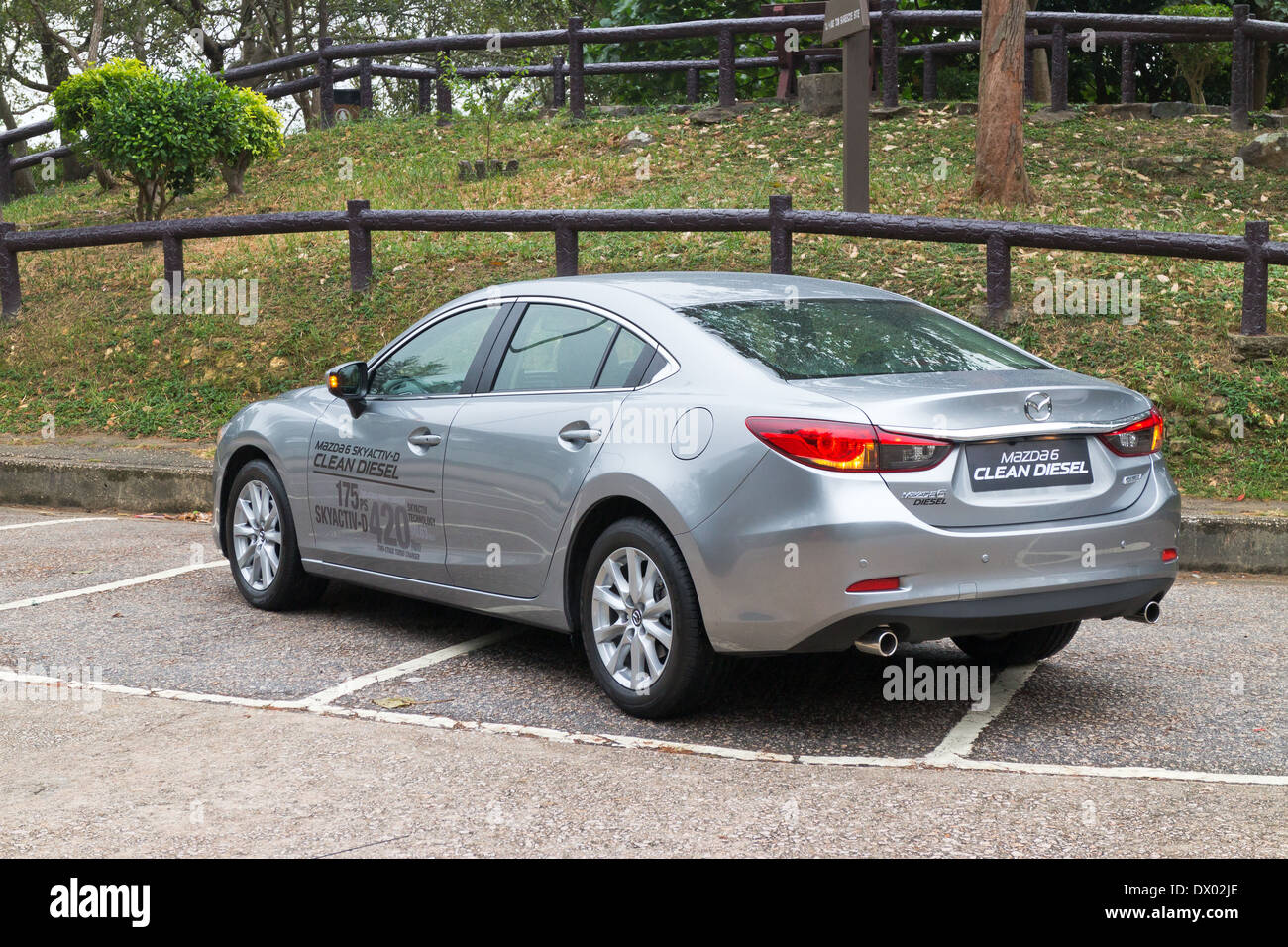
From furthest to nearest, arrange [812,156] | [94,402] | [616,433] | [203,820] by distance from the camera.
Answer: [812,156]
[94,402]
[616,433]
[203,820]

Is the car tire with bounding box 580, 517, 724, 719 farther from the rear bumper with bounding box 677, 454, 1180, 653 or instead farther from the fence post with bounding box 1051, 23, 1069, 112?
the fence post with bounding box 1051, 23, 1069, 112

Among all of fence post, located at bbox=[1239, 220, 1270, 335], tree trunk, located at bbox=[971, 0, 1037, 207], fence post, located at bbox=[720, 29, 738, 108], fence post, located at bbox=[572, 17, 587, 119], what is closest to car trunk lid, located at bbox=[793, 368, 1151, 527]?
fence post, located at bbox=[1239, 220, 1270, 335]

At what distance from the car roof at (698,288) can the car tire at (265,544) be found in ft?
5.49

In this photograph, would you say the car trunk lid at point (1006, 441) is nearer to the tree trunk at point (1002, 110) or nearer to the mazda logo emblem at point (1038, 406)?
the mazda logo emblem at point (1038, 406)

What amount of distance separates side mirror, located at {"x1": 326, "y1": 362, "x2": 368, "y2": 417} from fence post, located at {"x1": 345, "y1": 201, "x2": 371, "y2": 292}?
7115 millimetres

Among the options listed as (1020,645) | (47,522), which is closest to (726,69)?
(47,522)

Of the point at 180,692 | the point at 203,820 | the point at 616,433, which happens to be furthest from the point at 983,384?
the point at 180,692

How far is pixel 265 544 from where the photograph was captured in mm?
7375

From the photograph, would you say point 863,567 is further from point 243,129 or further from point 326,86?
point 326,86

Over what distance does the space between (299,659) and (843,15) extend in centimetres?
737

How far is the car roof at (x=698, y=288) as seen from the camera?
588 centimetres

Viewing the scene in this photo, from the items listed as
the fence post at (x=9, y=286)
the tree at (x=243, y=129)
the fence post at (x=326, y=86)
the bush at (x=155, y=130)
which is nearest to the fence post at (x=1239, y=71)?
the tree at (x=243, y=129)

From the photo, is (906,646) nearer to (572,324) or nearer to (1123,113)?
(572,324)

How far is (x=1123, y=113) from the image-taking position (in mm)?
19594
